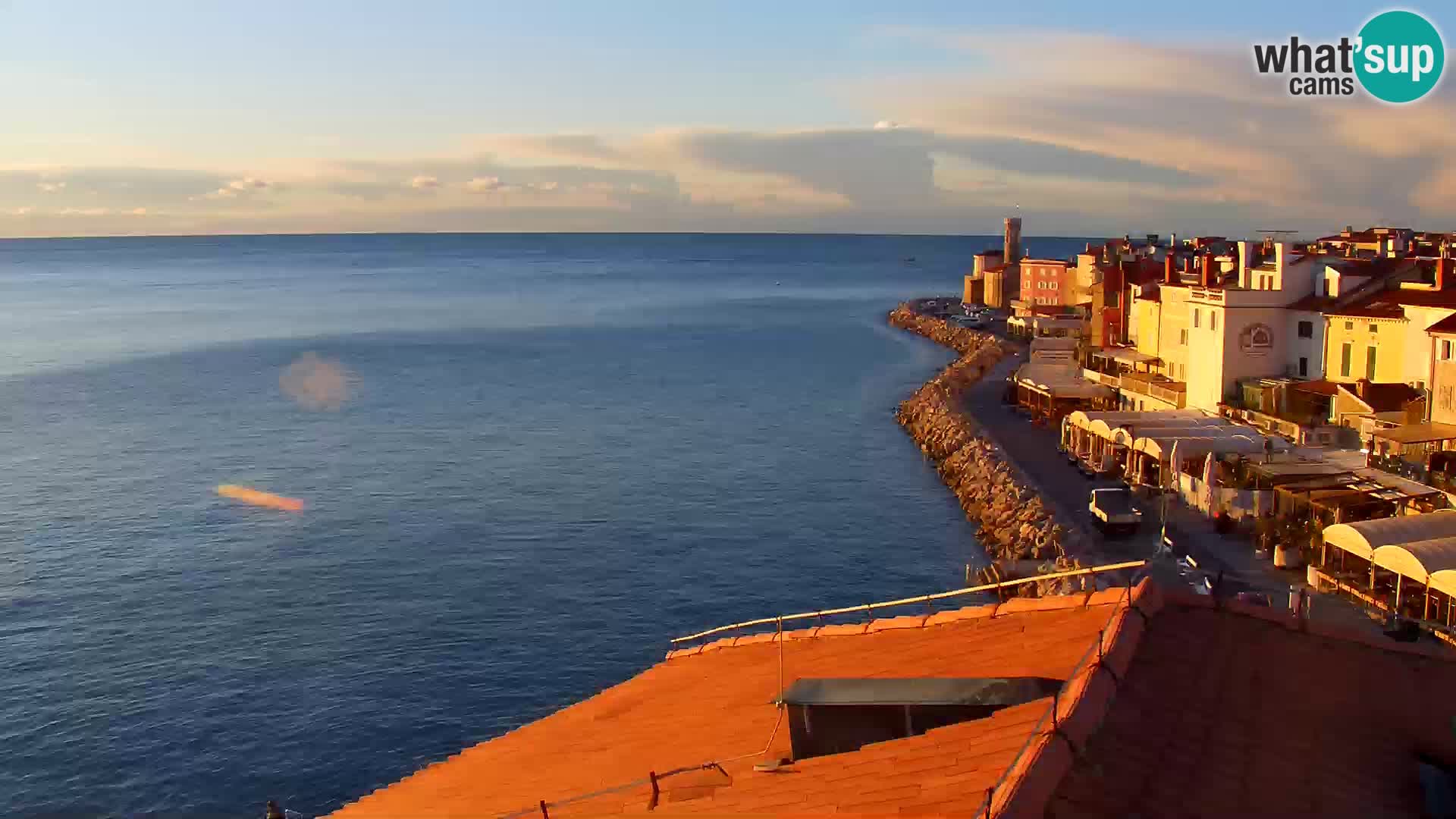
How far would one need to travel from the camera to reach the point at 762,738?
9.34 m

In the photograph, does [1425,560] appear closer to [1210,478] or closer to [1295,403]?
[1210,478]

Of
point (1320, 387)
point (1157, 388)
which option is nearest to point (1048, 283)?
point (1157, 388)

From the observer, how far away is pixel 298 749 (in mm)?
23078

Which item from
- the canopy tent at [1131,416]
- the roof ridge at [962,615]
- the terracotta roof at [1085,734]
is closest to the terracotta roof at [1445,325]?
the canopy tent at [1131,416]

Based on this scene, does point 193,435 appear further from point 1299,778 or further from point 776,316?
point 776,316

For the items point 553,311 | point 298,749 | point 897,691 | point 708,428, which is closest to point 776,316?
point 553,311

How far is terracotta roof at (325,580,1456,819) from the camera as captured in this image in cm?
651

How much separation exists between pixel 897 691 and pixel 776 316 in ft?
439

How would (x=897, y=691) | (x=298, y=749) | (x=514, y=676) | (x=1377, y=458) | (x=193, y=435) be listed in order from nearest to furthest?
(x=897, y=691)
(x=298, y=749)
(x=514, y=676)
(x=1377, y=458)
(x=193, y=435)

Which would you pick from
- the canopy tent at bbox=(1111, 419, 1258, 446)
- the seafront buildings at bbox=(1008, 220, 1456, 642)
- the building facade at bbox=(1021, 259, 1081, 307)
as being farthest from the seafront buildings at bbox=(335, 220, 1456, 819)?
the building facade at bbox=(1021, 259, 1081, 307)

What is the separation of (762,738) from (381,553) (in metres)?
28.9

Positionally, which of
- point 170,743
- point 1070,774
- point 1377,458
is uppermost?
point 1070,774

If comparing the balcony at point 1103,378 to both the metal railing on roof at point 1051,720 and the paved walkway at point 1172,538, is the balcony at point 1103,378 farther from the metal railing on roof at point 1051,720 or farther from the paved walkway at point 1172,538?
the metal railing on roof at point 1051,720

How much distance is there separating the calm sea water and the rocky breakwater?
1092 mm
